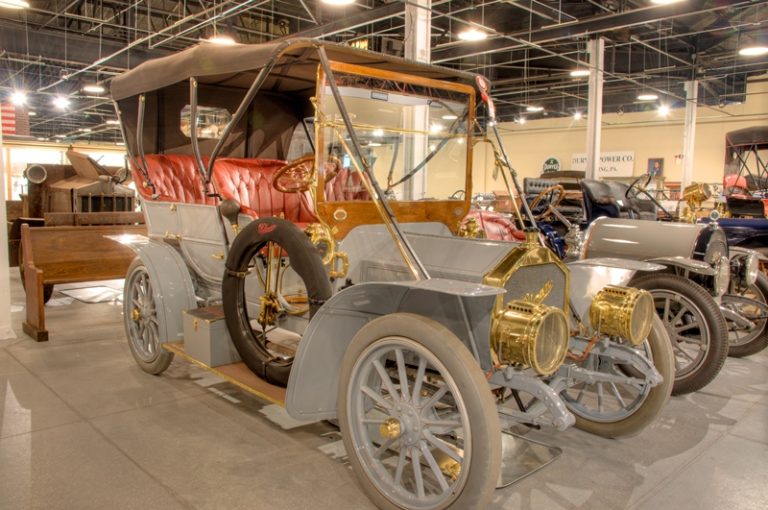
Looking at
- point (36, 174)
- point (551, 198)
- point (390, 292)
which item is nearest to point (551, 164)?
point (551, 198)

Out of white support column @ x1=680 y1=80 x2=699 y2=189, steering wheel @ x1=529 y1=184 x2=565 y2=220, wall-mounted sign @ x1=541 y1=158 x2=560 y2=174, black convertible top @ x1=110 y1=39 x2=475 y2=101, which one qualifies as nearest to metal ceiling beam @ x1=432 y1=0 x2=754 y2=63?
steering wheel @ x1=529 y1=184 x2=565 y2=220

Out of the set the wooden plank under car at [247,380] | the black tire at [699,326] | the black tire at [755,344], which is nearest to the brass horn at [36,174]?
the wooden plank under car at [247,380]

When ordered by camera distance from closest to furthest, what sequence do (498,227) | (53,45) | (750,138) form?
1. (498,227)
2. (750,138)
3. (53,45)

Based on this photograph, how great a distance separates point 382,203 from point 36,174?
276 inches

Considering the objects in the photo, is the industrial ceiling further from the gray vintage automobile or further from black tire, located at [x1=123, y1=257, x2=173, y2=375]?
black tire, located at [x1=123, y1=257, x2=173, y2=375]

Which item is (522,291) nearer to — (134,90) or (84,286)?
(134,90)

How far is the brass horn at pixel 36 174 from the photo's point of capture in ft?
25.4

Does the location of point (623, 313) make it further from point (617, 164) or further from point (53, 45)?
point (617, 164)

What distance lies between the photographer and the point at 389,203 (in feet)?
10.3

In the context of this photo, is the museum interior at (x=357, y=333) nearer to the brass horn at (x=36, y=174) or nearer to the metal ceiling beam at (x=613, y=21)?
the brass horn at (x=36, y=174)

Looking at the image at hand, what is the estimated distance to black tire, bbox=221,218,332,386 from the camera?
266 cm

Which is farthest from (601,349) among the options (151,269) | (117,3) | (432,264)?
(117,3)

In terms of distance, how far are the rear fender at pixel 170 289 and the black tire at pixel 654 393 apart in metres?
2.52

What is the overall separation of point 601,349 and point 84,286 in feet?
22.5
